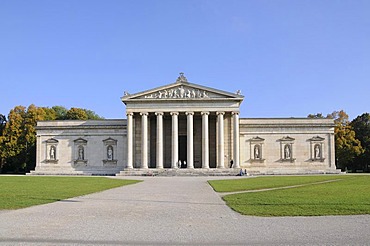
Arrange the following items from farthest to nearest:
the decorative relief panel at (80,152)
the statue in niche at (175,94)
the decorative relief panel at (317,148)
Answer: the decorative relief panel at (80,152)
the decorative relief panel at (317,148)
the statue in niche at (175,94)

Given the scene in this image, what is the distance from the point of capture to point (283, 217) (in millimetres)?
14539

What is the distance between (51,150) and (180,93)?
1066 inches

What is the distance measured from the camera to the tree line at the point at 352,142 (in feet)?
266

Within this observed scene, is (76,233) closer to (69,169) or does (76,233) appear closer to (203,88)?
(203,88)

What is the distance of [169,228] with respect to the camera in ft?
41.3

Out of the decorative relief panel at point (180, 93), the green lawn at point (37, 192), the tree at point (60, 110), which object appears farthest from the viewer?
the tree at point (60, 110)

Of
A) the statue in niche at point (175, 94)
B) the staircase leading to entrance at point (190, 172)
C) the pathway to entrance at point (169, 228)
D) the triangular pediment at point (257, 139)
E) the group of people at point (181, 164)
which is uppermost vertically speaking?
the statue in niche at point (175, 94)

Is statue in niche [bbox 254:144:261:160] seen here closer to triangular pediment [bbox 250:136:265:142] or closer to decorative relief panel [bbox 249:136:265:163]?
decorative relief panel [bbox 249:136:265:163]

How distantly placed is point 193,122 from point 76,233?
6218cm

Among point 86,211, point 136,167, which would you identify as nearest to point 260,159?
point 136,167

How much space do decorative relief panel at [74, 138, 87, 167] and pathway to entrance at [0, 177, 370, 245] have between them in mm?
58362

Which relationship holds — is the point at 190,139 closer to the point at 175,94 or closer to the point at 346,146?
the point at 175,94

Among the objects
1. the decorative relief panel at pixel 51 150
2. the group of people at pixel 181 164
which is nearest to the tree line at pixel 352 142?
the group of people at pixel 181 164

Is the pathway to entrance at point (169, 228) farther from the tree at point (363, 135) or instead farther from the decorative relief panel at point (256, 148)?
the tree at point (363, 135)
